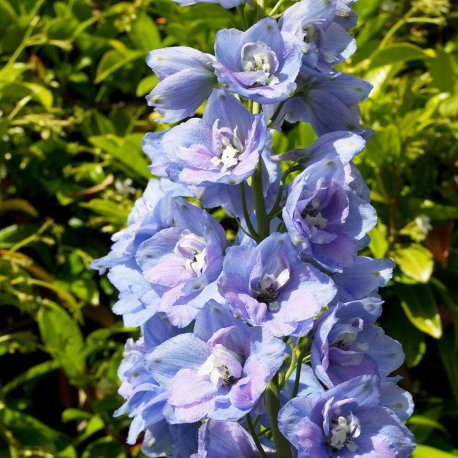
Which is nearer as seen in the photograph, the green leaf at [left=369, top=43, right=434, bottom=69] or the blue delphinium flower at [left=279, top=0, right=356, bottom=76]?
the blue delphinium flower at [left=279, top=0, right=356, bottom=76]

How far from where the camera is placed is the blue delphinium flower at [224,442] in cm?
89

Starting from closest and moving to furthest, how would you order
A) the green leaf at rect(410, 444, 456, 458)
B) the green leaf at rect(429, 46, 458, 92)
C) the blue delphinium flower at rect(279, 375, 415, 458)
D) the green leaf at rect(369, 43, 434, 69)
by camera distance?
the blue delphinium flower at rect(279, 375, 415, 458) → the green leaf at rect(410, 444, 456, 458) → the green leaf at rect(369, 43, 434, 69) → the green leaf at rect(429, 46, 458, 92)

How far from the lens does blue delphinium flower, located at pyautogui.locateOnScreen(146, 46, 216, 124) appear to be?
3.19 ft

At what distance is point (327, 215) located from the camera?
3.04 ft

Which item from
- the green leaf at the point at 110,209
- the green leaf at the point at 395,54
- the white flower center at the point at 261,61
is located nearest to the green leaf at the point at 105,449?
the green leaf at the point at 110,209

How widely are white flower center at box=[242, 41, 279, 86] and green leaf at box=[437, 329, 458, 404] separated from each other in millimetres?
1231

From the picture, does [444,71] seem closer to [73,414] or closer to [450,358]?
[450,358]

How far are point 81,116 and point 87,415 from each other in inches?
38.6

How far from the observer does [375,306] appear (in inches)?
35.8

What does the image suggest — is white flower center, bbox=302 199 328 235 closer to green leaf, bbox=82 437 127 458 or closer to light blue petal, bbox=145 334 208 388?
light blue petal, bbox=145 334 208 388

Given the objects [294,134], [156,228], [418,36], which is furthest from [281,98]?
[418,36]

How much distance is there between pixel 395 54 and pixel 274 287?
1.24 metres

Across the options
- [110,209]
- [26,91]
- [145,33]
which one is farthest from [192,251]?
[145,33]

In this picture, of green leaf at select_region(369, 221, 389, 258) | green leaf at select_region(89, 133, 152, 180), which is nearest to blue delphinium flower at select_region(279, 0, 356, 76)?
green leaf at select_region(369, 221, 389, 258)
